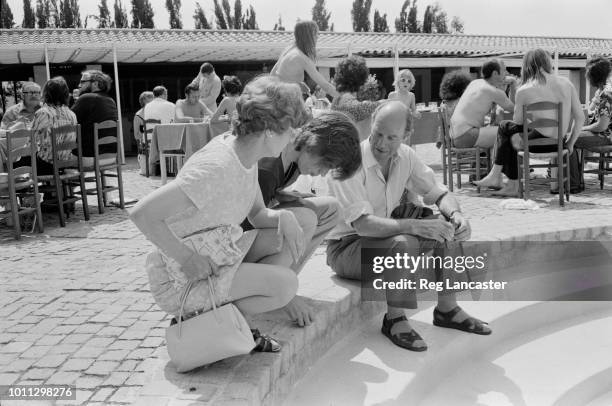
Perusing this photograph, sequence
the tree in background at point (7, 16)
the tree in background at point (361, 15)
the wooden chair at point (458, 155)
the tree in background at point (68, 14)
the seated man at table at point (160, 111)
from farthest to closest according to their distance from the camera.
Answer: the tree in background at point (361, 15) → the tree in background at point (68, 14) → the tree in background at point (7, 16) → the seated man at table at point (160, 111) → the wooden chair at point (458, 155)

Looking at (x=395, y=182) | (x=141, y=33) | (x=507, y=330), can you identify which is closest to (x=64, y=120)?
(x=395, y=182)

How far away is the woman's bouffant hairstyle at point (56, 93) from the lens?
6766 millimetres

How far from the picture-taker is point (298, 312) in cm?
288

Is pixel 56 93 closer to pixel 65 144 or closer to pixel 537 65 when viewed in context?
pixel 65 144

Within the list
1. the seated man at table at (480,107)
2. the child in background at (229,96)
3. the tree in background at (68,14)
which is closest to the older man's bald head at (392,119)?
the seated man at table at (480,107)

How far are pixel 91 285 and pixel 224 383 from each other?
6.82 feet

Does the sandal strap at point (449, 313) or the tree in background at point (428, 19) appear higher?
the tree in background at point (428, 19)

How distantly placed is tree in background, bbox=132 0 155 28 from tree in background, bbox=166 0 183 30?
3.48 feet

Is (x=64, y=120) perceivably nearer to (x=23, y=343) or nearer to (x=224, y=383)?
(x=23, y=343)

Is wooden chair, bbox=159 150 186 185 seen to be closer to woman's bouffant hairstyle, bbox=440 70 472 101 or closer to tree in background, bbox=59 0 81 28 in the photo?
woman's bouffant hairstyle, bbox=440 70 472 101

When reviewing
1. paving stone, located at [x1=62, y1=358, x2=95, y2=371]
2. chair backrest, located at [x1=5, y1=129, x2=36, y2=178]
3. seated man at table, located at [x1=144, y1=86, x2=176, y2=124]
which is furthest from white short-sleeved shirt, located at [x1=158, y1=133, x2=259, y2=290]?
seated man at table, located at [x1=144, y1=86, x2=176, y2=124]

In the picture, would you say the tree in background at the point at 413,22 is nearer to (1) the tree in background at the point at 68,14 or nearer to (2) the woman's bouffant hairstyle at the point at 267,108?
(1) the tree in background at the point at 68,14

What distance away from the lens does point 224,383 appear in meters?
2.29

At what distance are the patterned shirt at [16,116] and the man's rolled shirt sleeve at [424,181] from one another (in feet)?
16.2
